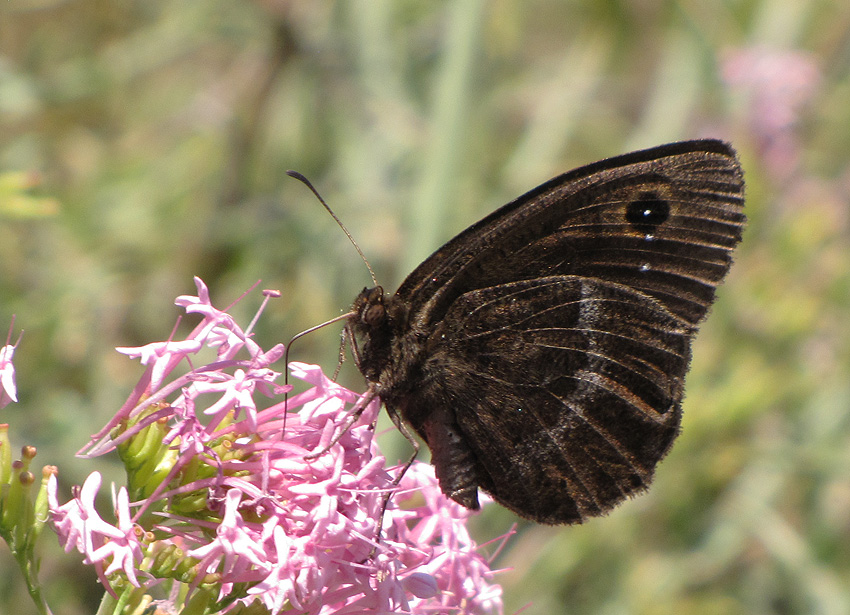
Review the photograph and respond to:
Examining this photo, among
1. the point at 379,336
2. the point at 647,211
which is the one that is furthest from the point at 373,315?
the point at 647,211

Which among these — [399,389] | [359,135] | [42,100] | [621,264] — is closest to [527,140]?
[359,135]

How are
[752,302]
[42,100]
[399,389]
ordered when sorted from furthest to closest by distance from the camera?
A: [752,302]
[42,100]
[399,389]

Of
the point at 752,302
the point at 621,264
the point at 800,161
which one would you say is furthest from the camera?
the point at 800,161

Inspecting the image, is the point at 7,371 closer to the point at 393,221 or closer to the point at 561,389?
the point at 561,389

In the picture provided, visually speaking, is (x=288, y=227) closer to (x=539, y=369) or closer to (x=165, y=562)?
(x=539, y=369)

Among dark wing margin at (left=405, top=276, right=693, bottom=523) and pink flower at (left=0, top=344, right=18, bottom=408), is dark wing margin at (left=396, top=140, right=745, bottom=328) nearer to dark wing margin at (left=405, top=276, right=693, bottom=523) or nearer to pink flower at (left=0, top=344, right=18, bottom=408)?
dark wing margin at (left=405, top=276, right=693, bottom=523)

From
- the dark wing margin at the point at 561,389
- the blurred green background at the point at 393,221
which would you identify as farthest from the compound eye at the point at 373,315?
the blurred green background at the point at 393,221
